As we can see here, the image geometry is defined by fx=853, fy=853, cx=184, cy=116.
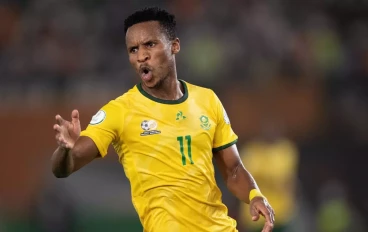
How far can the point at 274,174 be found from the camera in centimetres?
1059

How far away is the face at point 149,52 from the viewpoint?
18.3 feet

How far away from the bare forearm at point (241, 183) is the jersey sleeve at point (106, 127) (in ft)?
2.99

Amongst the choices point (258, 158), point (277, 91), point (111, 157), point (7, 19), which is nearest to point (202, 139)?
point (258, 158)

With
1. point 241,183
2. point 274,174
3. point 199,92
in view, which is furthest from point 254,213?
point 274,174

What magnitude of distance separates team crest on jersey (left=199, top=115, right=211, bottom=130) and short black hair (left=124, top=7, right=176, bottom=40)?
1.93 feet

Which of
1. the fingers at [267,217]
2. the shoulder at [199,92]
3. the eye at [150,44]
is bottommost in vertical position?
the fingers at [267,217]

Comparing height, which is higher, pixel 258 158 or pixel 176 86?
pixel 176 86

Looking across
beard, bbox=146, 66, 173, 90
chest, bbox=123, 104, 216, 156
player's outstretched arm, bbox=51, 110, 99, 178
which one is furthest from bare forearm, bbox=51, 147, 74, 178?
beard, bbox=146, 66, 173, 90

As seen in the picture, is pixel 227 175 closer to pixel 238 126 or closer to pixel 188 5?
pixel 238 126

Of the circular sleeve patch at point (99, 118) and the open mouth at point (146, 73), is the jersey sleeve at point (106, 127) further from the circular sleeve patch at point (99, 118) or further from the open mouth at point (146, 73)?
the open mouth at point (146, 73)

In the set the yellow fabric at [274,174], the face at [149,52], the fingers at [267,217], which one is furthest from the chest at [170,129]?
the yellow fabric at [274,174]

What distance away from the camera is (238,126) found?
11.7 m

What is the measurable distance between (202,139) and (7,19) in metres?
8.96

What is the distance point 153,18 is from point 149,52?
266mm
